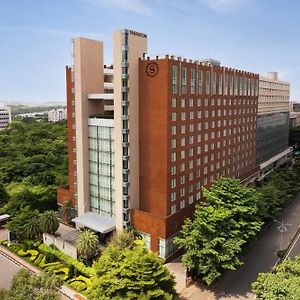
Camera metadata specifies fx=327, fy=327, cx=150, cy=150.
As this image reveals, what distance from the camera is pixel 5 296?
25203 millimetres

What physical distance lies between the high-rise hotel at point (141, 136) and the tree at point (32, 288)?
1652 cm

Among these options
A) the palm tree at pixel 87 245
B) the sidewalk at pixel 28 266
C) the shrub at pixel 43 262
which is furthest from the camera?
the shrub at pixel 43 262

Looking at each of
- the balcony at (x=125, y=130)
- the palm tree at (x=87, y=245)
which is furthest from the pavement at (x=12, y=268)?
the balcony at (x=125, y=130)

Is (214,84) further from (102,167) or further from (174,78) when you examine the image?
(102,167)

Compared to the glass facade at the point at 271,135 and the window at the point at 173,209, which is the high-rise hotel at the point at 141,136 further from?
the glass facade at the point at 271,135

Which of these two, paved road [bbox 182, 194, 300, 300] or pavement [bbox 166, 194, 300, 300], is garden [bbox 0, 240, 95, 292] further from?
paved road [bbox 182, 194, 300, 300]

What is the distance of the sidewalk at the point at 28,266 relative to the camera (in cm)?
3576

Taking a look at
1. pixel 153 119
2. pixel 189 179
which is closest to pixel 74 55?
pixel 153 119

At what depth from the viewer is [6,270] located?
41.2 meters

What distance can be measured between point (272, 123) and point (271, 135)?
300 centimetres

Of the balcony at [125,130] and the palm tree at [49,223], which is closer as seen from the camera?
the balcony at [125,130]

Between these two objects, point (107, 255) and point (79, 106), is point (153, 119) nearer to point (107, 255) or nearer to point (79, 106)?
point (79, 106)

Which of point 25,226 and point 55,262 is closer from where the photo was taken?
point 55,262

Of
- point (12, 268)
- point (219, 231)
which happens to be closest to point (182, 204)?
point (219, 231)
